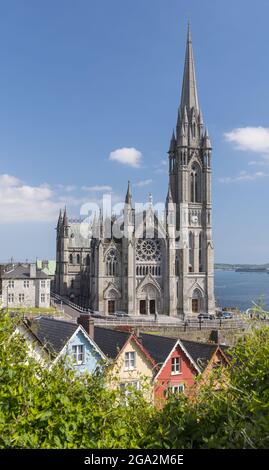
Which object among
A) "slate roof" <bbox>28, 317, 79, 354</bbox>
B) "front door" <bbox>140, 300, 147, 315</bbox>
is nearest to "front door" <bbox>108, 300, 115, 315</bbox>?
"front door" <bbox>140, 300, 147, 315</bbox>

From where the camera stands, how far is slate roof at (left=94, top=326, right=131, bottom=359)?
87.5 ft

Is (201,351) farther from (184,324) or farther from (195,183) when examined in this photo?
(195,183)

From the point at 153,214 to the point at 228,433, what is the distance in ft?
246

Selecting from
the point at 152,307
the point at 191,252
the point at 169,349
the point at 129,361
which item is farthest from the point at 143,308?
the point at 129,361

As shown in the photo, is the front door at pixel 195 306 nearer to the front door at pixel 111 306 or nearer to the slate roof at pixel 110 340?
the front door at pixel 111 306

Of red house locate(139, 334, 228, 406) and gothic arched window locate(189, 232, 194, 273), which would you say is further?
gothic arched window locate(189, 232, 194, 273)

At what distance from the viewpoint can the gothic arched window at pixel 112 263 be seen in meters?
80.1

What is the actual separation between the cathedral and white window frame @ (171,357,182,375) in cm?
4984

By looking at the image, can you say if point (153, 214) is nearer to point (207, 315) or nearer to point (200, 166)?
point (200, 166)

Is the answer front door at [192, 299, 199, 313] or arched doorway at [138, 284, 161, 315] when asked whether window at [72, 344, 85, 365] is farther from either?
front door at [192, 299, 199, 313]

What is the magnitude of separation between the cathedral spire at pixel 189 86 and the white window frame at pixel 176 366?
69191mm

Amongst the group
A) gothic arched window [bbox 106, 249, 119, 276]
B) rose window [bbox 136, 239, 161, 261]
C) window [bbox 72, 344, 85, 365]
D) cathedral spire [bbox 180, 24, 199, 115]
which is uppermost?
cathedral spire [bbox 180, 24, 199, 115]
